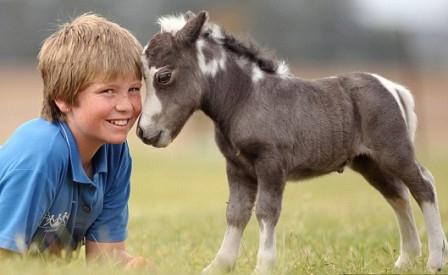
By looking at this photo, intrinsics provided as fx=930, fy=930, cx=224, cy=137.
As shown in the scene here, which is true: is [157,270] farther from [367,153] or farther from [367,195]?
[367,195]

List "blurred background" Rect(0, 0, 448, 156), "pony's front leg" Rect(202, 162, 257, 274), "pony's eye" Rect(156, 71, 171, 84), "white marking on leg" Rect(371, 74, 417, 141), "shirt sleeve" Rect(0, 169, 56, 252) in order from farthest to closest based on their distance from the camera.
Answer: "blurred background" Rect(0, 0, 448, 156)
"white marking on leg" Rect(371, 74, 417, 141)
"pony's front leg" Rect(202, 162, 257, 274)
"pony's eye" Rect(156, 71, 171, 84)
"shirt sleeve" Rect(0, 169, 56, 252)

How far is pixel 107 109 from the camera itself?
610cm

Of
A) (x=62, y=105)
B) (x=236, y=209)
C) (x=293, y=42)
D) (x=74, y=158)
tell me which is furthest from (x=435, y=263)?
(x=293, y=42)

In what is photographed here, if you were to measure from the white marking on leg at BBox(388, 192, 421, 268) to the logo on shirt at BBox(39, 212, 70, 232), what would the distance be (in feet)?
8.17

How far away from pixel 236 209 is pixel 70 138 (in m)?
1.25

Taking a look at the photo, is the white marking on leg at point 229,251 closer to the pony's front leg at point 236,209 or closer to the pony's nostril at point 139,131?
the pony's front leg at point 236,209

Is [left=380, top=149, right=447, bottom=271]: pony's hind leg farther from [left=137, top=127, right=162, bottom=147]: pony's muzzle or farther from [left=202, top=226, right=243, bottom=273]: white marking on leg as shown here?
[left=137, top=127, right=162, bottom=147]: pony's muzzle

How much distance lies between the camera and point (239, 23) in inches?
1082

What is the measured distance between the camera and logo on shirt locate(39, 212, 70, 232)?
620 cm

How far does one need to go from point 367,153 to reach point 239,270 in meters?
1.25

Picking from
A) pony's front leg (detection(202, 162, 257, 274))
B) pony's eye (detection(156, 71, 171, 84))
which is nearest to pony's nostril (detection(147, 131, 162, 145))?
pony's eye (detection(156, 71, 171, 84))

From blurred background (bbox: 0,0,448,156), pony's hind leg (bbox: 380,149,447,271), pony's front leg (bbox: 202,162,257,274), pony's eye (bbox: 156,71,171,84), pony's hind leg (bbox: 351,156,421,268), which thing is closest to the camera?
pony's eye (bbox: 156,71,171,84)

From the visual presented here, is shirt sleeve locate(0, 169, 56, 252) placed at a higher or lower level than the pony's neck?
lower

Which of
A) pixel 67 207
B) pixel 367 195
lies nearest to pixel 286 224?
pixel 67 207
